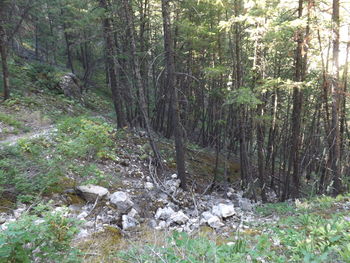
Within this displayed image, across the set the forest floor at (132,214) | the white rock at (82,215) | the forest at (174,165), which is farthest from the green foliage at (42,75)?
the white rock at (82,215)

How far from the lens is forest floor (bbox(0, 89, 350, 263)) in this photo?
9.33ft

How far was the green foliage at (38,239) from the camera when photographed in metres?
2.18

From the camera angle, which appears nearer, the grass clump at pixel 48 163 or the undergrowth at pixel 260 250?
the undergrowth at pixel 260 250

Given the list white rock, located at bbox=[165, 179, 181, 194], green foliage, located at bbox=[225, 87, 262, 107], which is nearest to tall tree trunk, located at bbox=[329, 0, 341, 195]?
green foliage, located at bbox=[225, 87, 262, 107]

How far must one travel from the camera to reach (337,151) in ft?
26.6

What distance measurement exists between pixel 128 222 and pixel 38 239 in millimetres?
2965

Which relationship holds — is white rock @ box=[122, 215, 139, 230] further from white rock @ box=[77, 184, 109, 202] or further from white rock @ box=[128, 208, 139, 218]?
→ white rock @ box=[77, 184, 109, 202]

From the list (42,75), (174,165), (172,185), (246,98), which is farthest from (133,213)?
(42,75)

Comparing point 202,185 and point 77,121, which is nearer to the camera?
point 77,121

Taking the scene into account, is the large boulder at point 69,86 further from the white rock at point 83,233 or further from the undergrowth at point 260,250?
the undergrowth at point 260,250

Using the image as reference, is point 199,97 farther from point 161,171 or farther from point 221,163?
point 161,171

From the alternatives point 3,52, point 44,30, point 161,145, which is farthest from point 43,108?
point 44,30

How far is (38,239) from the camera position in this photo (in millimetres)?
2410

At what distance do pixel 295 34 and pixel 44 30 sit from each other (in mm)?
19969
